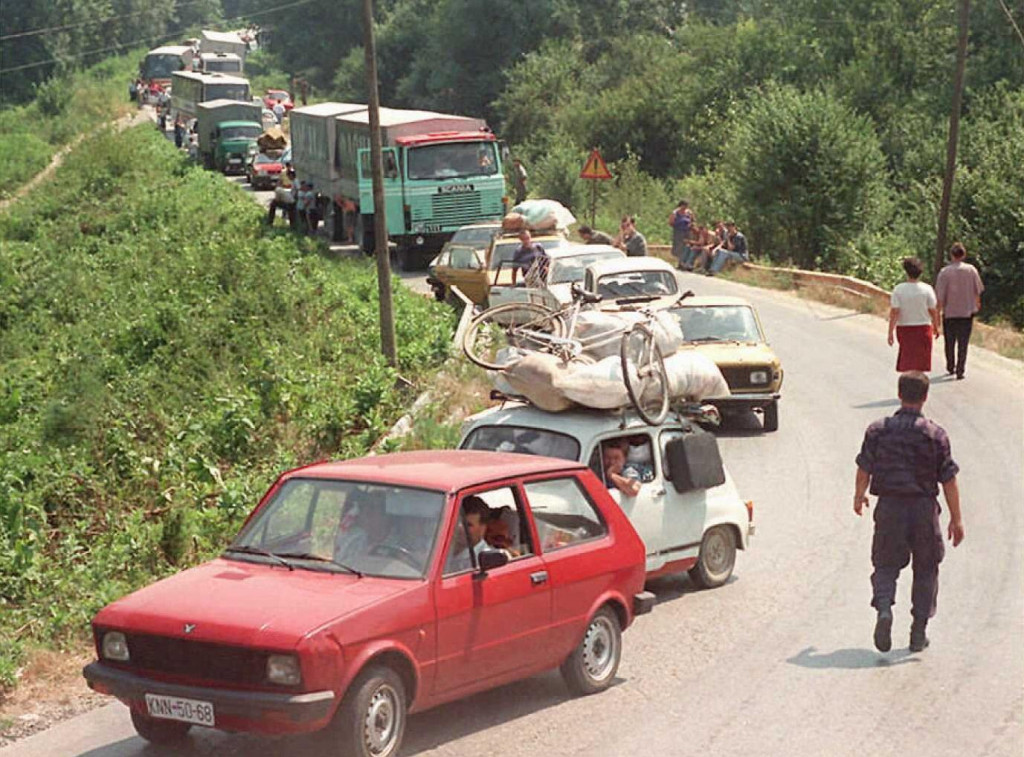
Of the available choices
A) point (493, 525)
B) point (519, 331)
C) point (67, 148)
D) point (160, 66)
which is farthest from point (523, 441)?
point (160, 66)

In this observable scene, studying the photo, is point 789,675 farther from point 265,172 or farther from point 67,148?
point 67,148

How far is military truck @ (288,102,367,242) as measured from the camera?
43.2 metres

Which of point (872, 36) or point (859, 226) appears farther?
point (872, 36)

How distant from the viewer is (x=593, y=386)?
12.7 m

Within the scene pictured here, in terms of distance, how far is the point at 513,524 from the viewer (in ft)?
32.0

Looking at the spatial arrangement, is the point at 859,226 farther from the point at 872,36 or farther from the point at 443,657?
the point at 443,657

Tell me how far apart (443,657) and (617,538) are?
187 centimetres

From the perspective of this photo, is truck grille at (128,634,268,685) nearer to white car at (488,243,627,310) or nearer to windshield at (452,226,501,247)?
white car at (488,243,627,310)

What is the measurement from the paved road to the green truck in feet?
172

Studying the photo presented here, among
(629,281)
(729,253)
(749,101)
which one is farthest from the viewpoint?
(749,101)

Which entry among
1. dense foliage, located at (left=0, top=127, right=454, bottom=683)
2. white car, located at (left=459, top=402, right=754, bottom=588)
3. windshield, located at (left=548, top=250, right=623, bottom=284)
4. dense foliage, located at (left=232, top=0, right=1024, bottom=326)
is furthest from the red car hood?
dense foliage, located at (left=232, top=0, right=1024, bottom=326)

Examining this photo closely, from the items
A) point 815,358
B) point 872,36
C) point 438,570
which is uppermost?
point 872,36

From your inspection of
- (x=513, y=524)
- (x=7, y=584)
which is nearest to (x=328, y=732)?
(x=513, y=524)

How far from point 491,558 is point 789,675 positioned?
248cm
